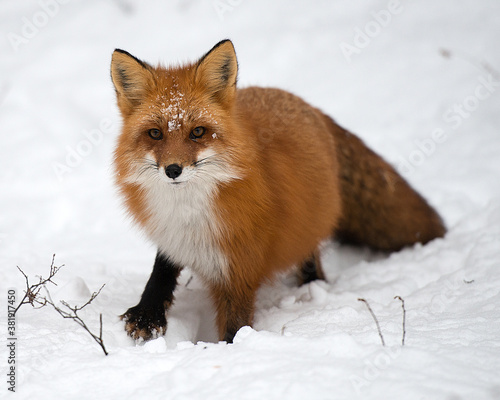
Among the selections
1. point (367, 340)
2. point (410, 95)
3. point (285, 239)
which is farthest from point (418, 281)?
point (410, 95)

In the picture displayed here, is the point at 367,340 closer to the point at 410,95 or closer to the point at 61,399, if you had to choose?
the point at 61,399

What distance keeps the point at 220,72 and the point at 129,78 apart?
22.4 inches

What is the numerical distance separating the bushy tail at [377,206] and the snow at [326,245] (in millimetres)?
178

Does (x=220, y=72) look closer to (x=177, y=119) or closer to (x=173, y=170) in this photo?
(x=177, y=119)

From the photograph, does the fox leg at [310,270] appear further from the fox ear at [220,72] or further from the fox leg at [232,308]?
the fox ear at [220,72]

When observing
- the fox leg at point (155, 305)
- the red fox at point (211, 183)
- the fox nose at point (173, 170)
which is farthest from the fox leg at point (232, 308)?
the fox nose at point (173, 170)

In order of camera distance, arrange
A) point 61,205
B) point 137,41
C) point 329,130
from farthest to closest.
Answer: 1. point 137,41
2. point 61,205
3. point 329,130

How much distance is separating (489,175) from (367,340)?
389cm

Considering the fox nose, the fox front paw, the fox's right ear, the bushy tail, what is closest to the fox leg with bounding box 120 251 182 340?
the fox front paw

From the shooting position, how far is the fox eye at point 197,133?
2.95 metres

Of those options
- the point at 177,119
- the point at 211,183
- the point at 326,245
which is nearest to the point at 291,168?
the point at 211,183

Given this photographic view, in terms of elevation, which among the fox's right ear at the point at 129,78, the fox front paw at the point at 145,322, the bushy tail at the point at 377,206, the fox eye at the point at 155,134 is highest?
the fox's right ear at the point at 129,78

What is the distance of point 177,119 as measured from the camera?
9.62 ft

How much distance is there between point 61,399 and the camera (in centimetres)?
212
